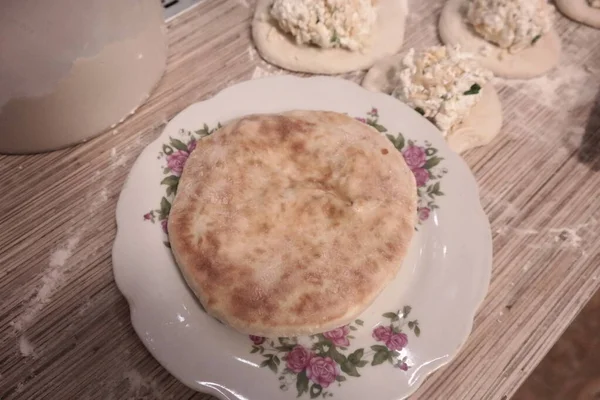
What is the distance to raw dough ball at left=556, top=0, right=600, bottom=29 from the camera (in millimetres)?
1218

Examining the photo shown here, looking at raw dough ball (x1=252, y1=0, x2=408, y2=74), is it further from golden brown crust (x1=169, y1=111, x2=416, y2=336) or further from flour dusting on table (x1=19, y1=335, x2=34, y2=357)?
flour dusting on table (x1=19, y1=335, x2=34, y2=357)

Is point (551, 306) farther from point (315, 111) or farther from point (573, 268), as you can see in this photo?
point (315, 111)

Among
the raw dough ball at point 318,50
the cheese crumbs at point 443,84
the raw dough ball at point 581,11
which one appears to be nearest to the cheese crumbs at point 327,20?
the raw dough ball at point 318,50

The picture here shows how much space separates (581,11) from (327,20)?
67cm

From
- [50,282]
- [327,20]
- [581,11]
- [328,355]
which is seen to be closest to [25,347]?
[50,282]

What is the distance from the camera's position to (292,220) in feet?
2.44

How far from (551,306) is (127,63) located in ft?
2.80

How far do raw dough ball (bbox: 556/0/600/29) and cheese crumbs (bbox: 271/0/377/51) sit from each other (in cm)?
53

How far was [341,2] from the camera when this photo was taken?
3.40ft

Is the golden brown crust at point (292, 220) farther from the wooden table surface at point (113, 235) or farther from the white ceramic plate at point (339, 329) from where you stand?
the wooden table surface at point (113, 235)

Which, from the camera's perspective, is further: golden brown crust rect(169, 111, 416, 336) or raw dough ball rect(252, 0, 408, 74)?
raw dough ball rect(252, 0, 408, 74)

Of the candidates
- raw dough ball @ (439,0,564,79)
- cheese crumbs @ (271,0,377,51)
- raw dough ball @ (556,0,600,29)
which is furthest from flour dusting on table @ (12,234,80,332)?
raw dough ball @ (556,0,600,29)

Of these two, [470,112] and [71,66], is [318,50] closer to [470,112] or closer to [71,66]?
[470,112]

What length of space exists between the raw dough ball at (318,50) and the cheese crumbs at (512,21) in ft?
0.59
